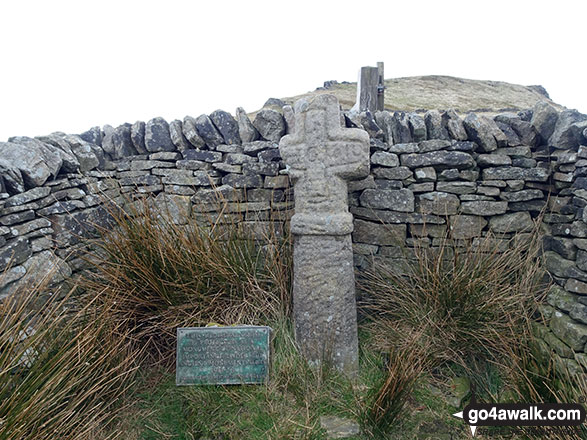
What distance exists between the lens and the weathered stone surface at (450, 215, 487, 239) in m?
3.74

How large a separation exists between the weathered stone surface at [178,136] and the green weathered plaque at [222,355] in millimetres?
1921

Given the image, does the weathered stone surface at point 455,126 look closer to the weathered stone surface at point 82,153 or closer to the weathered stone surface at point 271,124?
the weathered stone surface at point 271,124

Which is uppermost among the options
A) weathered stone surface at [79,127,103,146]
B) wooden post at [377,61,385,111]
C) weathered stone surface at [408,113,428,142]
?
wooden post at [377,61,385,111]

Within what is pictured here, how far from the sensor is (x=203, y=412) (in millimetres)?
2756

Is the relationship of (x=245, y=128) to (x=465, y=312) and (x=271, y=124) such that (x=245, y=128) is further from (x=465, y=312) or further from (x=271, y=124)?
(x=465, y=312)

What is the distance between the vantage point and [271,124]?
3.93m

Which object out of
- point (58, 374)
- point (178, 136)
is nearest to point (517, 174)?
point (178, 136)

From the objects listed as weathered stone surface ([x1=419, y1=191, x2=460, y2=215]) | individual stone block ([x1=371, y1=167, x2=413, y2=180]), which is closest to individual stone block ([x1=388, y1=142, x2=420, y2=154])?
individual stone block ([x1=371, y1=167, x2=413, y2=180])

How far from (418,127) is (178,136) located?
2.36 meters

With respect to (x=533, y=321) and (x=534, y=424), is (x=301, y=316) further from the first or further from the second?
(x=533, y=321)

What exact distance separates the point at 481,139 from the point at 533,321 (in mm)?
1667

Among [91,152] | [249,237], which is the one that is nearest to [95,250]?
[91,152]

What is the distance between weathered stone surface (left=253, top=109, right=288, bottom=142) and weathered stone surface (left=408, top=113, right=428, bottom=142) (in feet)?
4.12

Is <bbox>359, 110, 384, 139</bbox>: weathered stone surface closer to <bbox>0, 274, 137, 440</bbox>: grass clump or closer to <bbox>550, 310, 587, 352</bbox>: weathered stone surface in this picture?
<bbox>550, 310, 587, 352</bbox>: weathered stone surface
